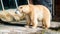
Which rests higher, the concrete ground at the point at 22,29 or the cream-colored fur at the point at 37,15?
the cream-colored fur at the point at 37,15

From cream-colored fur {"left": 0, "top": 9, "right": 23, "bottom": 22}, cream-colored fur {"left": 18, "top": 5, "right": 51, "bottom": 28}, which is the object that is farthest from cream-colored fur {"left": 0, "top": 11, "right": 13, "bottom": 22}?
cream-colored fur {"left": 18, "top": 5, "right": 51, "bottom": 28}

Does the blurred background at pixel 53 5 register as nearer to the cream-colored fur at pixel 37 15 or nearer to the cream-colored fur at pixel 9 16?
the cream-colored fur at pixel 9 16

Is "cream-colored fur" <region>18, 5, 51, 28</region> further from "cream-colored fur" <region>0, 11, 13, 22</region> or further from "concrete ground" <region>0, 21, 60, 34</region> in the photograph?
"cream-colored fur" <region>0, 11, 13, 22</region>

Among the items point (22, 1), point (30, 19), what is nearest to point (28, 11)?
point (30, 19)

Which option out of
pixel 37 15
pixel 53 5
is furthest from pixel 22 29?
pixel 53 5

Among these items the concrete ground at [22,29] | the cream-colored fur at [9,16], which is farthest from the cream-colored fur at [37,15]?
the cream-colored fur at [9,16]

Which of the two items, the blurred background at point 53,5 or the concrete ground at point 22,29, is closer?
the concrete ground at point 22,29

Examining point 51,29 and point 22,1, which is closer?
point 51,29

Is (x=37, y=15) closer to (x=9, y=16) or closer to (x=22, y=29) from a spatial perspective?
(x=22, y=29)

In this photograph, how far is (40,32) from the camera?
1.38m

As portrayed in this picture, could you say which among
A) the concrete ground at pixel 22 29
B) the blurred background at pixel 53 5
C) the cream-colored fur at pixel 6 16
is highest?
the blurred background at pixel 53 5

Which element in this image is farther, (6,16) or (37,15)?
(6,16)

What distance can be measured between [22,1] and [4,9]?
0.17 meters

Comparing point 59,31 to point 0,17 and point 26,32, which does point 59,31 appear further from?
point 0,17
